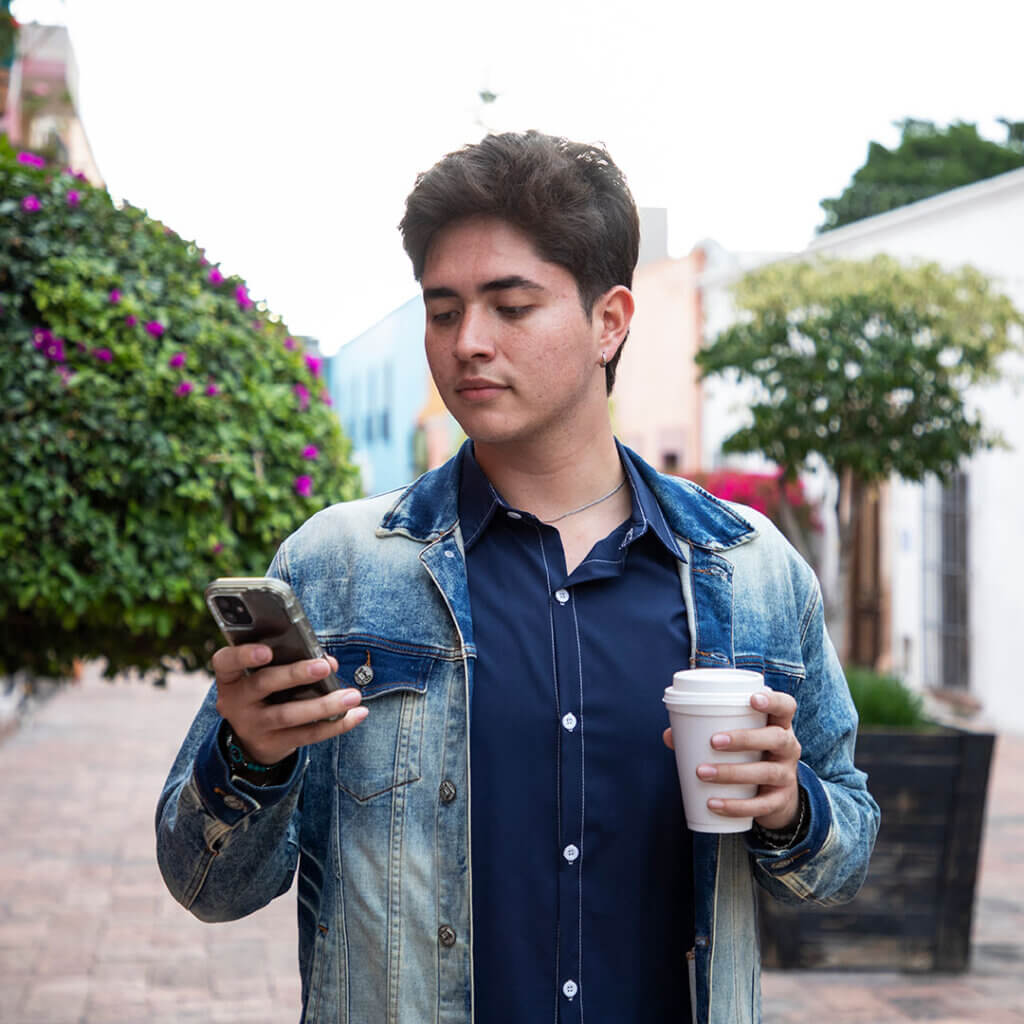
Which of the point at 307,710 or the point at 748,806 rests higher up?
the point at 307,710

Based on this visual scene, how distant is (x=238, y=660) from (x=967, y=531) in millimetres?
13179

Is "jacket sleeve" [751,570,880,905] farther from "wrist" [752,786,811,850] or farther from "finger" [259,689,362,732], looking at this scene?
"finger" [259,689,362,732]

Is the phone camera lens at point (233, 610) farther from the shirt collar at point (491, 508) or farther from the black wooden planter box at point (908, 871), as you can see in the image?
the black wooden planter box at point (908, 871)

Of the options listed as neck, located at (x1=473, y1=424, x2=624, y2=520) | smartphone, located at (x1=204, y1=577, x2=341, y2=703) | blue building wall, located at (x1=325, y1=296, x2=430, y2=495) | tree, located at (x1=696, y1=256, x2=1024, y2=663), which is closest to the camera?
smartphone, located at (x1=204, y1=577, x2=341, y2=703)

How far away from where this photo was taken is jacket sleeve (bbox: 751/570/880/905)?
1713 mm

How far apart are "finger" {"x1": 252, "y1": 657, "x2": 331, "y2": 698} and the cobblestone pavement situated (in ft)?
8.71

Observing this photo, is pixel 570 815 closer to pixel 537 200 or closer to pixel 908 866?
pixel 537 200

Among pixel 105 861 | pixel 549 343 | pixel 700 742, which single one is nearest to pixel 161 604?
pixel 549 343

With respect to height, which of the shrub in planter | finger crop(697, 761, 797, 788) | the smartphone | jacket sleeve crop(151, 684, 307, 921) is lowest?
the shrub in planter

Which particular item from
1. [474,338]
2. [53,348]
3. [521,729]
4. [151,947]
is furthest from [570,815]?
[151,947]

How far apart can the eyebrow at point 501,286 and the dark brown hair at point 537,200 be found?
5 centimetres

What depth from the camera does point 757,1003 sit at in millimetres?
1851

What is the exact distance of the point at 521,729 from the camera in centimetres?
174

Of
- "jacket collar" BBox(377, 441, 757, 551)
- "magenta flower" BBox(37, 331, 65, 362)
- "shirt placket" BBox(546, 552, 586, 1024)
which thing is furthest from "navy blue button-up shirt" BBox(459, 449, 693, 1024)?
"magenta flower" BBox(37, 331, 65, 362)
